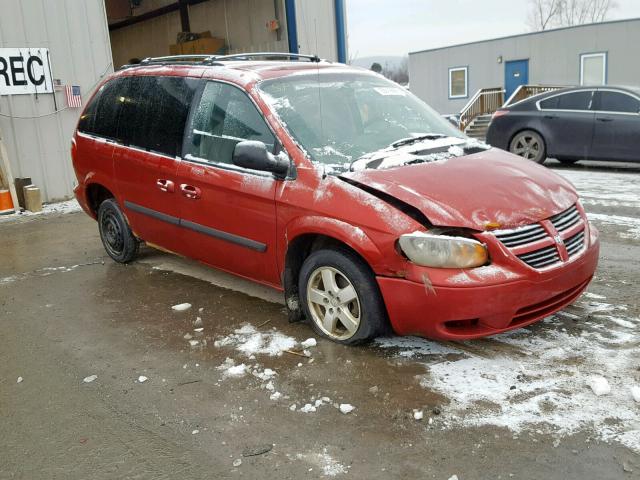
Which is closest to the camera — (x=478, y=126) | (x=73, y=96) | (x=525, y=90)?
(x=73, y=96)

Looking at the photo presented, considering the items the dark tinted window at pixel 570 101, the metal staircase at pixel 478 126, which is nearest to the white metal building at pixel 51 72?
the dark tinted window at pixel 570 101

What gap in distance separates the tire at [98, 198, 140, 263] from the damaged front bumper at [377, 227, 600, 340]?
3102mm

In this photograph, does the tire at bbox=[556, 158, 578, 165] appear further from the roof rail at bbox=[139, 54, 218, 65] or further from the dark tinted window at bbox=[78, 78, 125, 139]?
the dark tinted window at bbox=[78, 78, 125, 139]

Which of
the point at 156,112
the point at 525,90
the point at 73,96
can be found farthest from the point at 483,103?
the point at 156,112

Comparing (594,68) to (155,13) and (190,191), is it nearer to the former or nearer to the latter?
(155,13)

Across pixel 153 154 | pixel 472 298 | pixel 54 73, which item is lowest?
pixel 472 298

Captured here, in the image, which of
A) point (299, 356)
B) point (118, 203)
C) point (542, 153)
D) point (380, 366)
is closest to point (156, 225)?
point (118, 203)

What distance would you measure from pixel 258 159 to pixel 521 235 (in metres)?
1.63

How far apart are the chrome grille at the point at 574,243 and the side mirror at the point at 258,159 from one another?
5.75ft

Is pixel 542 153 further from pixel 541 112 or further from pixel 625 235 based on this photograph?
pixel 625 235

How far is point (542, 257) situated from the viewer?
3385 millimetres

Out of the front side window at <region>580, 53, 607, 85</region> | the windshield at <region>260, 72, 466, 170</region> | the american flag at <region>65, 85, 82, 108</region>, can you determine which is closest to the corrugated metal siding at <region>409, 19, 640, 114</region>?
the front side window at <region>580, 53, 607, 85</region>

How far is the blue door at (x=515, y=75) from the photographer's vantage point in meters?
24.2

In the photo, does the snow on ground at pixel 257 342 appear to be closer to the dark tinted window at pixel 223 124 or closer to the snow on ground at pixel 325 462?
the snow on ground at pixel 325 462
